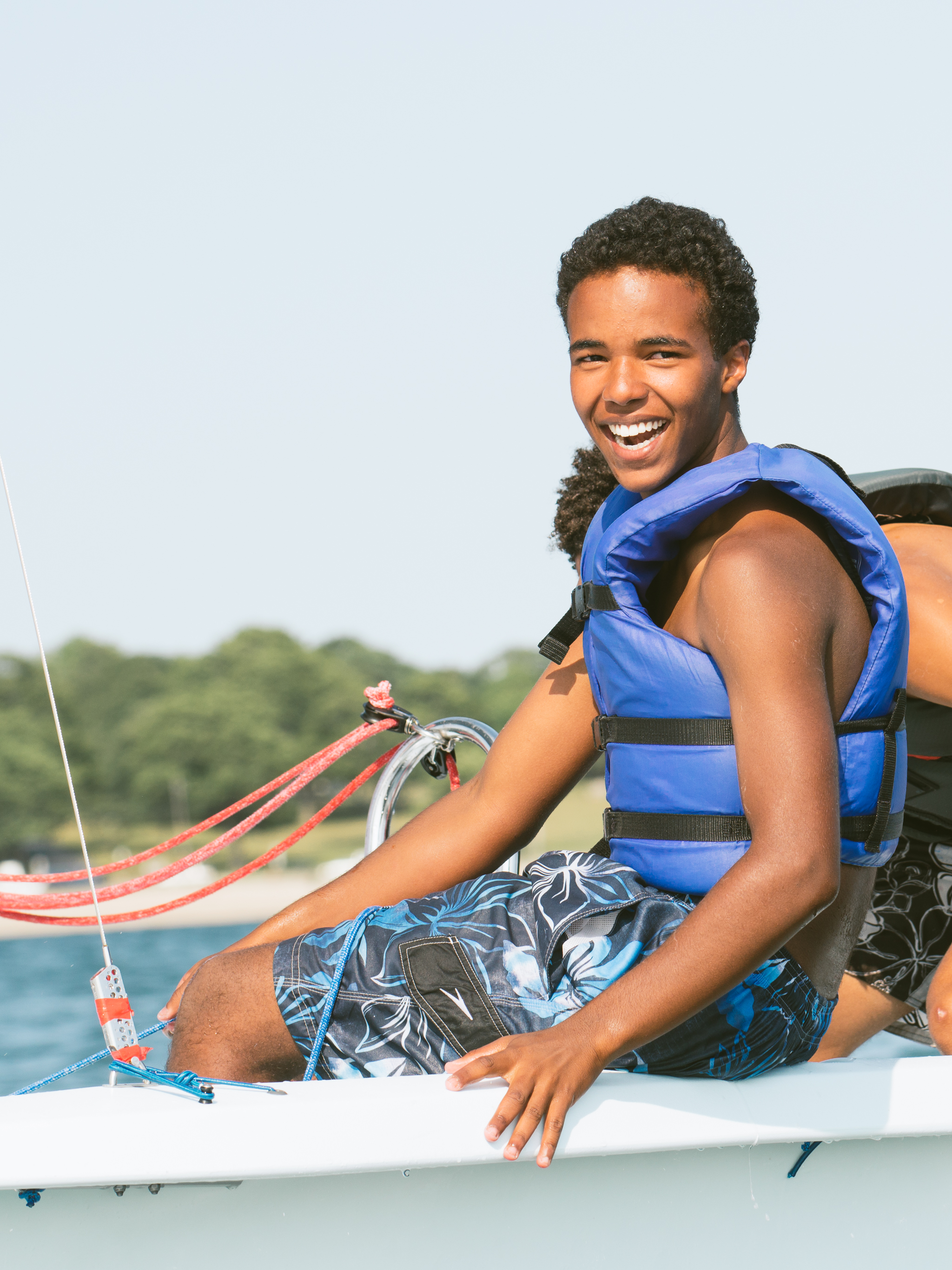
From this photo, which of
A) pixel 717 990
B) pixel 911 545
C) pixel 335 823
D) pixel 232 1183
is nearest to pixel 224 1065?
pixel 232 1183

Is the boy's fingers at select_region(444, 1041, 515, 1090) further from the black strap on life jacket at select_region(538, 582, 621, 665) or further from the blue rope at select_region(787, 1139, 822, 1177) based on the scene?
the black strap on life jacket at select_region(538, 582, 621, 665)

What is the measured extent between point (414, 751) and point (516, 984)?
A: 3.59 ft

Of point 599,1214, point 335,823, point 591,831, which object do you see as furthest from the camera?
point 335,823

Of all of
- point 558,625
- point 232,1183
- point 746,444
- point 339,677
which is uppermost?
point 746,444

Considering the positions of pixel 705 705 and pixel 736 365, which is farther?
pixel 736 365

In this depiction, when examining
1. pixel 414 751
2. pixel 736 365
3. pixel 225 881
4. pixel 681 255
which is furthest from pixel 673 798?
pixel 225 881

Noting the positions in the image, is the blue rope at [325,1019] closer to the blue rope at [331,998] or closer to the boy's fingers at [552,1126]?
the blue rope at [331,998]

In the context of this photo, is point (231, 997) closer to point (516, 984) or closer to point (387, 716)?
point (516, 984)

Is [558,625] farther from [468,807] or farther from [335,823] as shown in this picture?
[335,823]

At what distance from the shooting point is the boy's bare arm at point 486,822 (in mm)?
2291

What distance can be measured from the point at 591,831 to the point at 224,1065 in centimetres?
5442

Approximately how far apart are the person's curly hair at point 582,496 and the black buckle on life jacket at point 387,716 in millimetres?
550

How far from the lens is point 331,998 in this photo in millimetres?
1817

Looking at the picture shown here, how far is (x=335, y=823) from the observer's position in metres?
63.3
